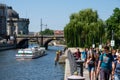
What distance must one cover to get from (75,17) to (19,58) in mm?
16212

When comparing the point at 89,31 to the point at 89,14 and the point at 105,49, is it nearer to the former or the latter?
the point at 89,14

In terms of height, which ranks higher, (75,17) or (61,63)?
(75,17)

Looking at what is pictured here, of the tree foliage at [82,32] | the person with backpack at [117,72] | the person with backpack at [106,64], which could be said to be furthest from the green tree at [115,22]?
the person with backpack at [117,72]

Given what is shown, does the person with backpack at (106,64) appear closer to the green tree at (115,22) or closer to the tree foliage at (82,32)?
the green tree at (115,22)

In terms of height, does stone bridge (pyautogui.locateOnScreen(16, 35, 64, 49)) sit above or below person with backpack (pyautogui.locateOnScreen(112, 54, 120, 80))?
below

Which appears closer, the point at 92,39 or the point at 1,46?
the point at 92,39

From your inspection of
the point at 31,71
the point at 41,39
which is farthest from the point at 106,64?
the point at 41,39

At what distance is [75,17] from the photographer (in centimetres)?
7644

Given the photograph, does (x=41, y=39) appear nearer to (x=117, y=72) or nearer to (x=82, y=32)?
(x=82, y=32)

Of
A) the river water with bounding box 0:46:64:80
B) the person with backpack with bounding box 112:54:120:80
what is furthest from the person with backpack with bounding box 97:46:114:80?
the river water with bounding box 0:46:64:80

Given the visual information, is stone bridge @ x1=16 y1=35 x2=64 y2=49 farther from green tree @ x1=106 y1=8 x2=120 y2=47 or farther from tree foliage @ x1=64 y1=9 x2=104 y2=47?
green tree @ x1=106 y1=8 x2=120 y2=47

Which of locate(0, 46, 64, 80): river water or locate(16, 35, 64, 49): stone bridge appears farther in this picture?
locate(16, 35, 64, 49): stone bridge

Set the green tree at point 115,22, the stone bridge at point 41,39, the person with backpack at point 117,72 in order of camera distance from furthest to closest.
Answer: the stone bridge at point 41,39
the green tree at point 115,22
the person with backpack at point 117,72

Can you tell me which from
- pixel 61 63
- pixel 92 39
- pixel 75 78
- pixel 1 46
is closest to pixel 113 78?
pixel 75 78
